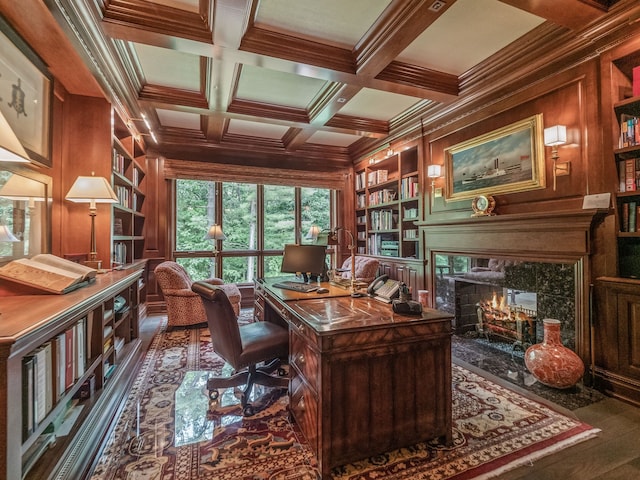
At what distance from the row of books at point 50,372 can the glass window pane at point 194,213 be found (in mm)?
3547

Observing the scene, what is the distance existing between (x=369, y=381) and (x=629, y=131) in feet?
8.34

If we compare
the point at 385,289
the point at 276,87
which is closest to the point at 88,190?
the point at 276,87

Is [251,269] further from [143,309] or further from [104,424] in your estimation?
[104,424]

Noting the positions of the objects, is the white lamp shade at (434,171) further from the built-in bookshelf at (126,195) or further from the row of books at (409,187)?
the built-in bookshelf at (126,195)

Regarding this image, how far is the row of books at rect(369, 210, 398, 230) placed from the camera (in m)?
5.02

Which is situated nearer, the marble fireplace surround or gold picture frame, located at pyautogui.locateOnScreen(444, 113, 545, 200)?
the marble fireplace surround

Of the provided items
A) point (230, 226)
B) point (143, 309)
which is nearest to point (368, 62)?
point (230, 226)

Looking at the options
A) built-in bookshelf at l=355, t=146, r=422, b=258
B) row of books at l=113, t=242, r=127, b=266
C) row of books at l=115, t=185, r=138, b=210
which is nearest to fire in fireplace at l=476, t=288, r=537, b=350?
built-in bookshelf at l=355, t=146, r=422, b=258

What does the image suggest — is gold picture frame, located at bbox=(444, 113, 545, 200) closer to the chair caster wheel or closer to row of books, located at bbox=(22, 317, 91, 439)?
the chair caster wheel

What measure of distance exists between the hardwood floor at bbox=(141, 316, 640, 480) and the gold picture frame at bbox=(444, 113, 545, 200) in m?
1.80

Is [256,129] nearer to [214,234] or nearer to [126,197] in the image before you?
[214,234]

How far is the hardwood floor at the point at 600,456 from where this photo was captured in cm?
148

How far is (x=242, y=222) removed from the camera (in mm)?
5520

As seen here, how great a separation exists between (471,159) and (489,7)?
1.52m
